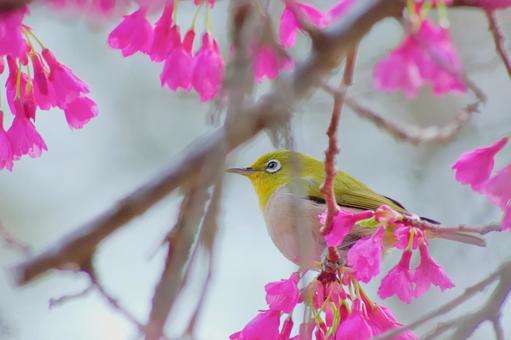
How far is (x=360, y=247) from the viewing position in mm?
2666

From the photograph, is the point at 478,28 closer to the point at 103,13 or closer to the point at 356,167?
the point at 356,167

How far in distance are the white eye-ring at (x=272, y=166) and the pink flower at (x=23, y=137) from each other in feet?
9.06

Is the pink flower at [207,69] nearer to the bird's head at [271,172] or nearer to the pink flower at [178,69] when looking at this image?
the pink flower at [178,69]

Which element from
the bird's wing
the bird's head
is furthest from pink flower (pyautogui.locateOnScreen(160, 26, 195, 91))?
the bird's head

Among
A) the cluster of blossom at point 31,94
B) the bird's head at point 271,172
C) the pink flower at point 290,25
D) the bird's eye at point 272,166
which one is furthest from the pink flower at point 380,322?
the bird's eye at point 272,166

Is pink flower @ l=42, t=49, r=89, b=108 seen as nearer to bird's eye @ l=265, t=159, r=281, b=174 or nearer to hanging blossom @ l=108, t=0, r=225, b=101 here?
hanging blossom @ l=108, t=0, r=225, b=101

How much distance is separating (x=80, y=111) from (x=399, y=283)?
1.14 meters

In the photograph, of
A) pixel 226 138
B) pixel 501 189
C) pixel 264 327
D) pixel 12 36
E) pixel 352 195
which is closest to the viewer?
pixel 226 138

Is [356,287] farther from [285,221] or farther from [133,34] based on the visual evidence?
[285,221]

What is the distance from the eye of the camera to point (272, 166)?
5.39 m

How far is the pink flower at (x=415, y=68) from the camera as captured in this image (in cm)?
194

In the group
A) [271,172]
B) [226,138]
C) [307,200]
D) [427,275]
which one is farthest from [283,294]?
[271,172]

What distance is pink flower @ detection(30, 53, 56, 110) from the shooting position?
2633 millimetres

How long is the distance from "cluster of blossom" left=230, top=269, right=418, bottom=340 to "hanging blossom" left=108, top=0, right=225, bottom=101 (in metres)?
0.70
